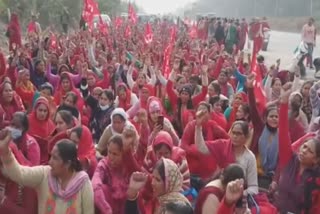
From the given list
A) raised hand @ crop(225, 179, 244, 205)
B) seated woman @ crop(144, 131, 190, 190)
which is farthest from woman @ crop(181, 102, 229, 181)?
raised hand @ crop(225, 179, 244, 205)

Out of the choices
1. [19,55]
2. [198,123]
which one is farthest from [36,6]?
[198,123]

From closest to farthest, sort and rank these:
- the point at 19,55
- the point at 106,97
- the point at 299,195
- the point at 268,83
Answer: the point at 299,195 → the point at 106,97 → the point at 268,83 → the point at 19,55

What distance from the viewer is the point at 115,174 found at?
409 cm

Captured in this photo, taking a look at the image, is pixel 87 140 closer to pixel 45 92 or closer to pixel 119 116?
pixel 119 116

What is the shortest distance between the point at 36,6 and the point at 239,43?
55.3ft

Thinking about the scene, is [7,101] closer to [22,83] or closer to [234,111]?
[22,83]

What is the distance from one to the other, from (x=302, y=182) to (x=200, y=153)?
132 centimetres

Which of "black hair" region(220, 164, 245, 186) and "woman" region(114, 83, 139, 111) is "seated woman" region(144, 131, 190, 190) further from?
"woman" region(114, 83, 139, 111)

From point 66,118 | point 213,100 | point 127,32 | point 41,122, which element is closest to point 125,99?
→ point 213,100

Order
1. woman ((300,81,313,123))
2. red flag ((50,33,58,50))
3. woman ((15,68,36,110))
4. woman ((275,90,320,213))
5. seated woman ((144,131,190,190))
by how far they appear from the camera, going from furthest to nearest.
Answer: red flag ((50,33,58,50)) < woman ((15,68,36,110)) < woman ((300,81,313,123)) < seated woman ((144,131,190,190)) < woman ((275,90,320,213))

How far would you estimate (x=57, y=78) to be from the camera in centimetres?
868

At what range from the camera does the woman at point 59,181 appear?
3428 millimetres

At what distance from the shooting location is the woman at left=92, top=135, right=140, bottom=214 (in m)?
4.00

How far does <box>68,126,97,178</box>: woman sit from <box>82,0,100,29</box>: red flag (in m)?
9.33
